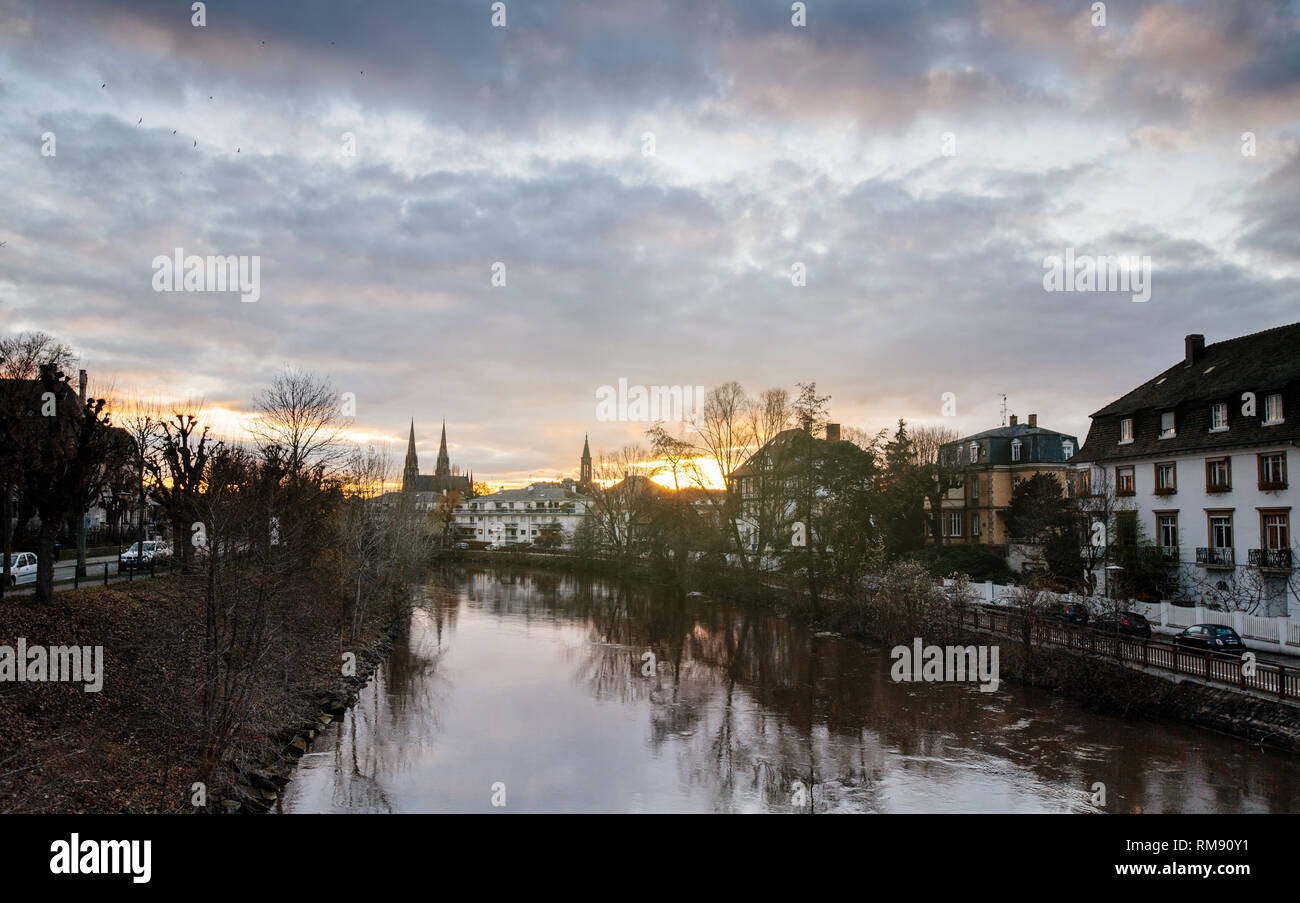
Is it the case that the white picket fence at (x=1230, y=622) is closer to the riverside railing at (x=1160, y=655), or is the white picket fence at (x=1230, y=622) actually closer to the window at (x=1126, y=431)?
the riverside railing at (x=1160, y=655)

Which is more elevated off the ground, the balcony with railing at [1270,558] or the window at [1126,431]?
the window at [1126,431]

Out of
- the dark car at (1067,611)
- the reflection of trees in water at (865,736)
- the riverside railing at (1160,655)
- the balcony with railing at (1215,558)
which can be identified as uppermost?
the balcony with railing at (1215,558)

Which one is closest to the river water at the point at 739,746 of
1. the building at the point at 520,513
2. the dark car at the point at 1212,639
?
the dark car at the point at 1212,639

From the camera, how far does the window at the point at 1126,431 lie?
115 feet

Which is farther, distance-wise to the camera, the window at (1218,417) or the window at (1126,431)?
the window at (1126,431)

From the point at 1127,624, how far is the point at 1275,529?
23.2 feet

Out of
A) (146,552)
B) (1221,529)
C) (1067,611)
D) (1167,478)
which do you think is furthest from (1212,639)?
(146,552)

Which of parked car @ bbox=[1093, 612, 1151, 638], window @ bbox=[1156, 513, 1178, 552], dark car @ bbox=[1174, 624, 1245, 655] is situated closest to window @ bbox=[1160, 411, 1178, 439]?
window @ bbox=[1156, 513, 1178, 552]

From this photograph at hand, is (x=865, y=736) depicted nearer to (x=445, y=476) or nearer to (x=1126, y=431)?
(x=1126, y=431)

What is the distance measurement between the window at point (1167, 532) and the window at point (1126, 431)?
3970mm

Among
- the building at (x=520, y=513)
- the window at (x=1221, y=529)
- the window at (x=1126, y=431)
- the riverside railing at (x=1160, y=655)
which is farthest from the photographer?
the building at (x=520, y=513)

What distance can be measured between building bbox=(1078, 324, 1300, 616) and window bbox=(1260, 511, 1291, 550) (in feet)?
0.11
